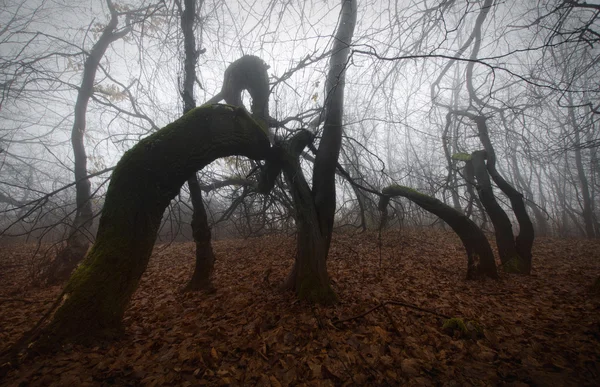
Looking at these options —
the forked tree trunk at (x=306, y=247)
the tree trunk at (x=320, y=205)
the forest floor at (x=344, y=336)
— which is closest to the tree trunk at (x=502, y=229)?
the forest floor at (x=344, y=336)

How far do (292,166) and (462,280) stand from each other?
12.4ft

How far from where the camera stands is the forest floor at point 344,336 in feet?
5.58

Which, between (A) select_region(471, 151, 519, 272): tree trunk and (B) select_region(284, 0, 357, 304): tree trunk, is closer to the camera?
(B) select_region(284, 0, 357, 304): tree trunk

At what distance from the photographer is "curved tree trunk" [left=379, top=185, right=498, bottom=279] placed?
411 centimetres

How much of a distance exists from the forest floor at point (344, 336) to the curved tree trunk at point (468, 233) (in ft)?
0.87

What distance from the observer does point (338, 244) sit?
6887mm

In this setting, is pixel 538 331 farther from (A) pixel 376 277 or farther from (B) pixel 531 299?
(A) pixel 376 277

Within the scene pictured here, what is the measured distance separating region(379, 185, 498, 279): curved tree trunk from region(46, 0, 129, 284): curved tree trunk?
21.1 ft

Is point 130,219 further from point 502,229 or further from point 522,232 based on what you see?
point 522,232

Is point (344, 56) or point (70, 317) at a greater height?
point (344, 56)

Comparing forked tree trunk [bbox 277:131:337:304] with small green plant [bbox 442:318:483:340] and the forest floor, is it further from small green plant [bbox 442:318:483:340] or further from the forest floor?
small green plant [bbox 442:318:483:340]

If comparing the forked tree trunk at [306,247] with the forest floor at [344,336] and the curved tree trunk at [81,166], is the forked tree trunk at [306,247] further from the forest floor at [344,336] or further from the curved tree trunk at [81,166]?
the curved tree trunk at [81,166]

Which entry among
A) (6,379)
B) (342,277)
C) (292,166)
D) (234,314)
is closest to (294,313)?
(234,314)

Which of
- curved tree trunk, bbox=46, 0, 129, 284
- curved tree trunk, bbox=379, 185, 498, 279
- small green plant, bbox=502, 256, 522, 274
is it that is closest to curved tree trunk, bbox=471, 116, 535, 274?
small green plant, bbox=502, 256, 522, 274
